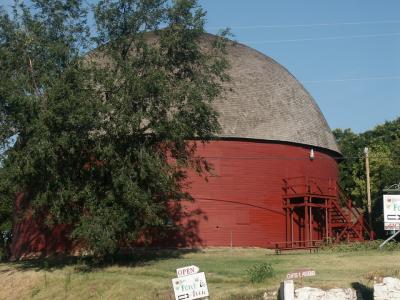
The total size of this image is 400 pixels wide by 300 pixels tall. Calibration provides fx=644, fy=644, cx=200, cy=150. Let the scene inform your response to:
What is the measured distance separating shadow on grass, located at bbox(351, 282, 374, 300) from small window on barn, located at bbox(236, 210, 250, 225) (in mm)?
13071

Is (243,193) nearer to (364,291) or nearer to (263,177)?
(263,177)

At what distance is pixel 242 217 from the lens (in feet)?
91.4

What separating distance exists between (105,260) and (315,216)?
39.8 ft

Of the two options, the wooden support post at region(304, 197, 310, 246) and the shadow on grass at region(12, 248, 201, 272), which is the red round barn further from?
the shadow on grass at region(12, 248, 201, 272)

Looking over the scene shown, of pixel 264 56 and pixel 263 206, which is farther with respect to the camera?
pixel 264 56

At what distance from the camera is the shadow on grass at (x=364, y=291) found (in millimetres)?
14336

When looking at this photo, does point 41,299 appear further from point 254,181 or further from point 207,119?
point 254,181

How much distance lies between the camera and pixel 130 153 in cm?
2017

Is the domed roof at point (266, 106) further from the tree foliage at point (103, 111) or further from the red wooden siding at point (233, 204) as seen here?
the tree foliage at point (103, 111)

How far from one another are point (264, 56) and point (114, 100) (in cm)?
1630

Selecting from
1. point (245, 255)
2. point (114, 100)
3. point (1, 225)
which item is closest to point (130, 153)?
point (114, 100)

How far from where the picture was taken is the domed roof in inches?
1136

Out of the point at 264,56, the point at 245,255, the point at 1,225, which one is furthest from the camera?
the point at 1,225

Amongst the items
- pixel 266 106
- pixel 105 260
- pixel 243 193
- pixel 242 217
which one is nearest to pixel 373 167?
pixel 266 106
